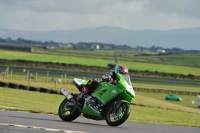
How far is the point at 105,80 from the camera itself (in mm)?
15406

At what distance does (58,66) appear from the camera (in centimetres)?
11100

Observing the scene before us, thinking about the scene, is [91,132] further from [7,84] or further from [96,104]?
[7,84]

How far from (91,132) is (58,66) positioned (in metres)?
98.5

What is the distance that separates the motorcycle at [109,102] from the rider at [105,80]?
6 centimetres

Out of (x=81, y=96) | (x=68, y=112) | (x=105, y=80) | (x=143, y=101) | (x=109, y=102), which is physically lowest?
(x=143, y=101)

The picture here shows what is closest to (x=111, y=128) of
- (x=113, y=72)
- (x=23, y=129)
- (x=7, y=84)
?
(x=113, y=72)

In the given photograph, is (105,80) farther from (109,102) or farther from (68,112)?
(68,112)

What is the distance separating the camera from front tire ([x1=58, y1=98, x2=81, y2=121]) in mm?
15875

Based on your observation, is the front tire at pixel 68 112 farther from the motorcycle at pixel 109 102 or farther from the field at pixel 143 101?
the field at pixel 143 101

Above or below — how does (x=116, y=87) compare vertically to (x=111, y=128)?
above

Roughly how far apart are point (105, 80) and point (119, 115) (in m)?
1.14

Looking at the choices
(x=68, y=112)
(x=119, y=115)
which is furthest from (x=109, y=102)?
(x=68, y=112)

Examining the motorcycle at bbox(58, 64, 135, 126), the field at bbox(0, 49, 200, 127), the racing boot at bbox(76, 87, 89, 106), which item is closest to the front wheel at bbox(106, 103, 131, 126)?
the motorcycle at bbox(58, 64, 135, 126)

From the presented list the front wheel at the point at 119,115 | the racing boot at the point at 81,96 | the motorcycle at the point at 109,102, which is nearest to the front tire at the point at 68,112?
the motorcycle at the point at 109,102
